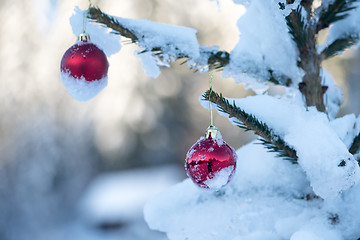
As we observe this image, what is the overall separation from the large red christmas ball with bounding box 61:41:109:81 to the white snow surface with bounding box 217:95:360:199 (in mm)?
392

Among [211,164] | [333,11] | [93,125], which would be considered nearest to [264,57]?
[333,11]

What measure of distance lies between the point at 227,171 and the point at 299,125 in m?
0.24

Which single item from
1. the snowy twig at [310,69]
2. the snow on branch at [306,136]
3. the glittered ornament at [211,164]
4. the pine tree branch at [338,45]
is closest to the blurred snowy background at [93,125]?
the pine tree branch at [338,45]

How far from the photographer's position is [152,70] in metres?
1.16

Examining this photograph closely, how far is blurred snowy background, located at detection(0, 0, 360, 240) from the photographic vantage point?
7.29 meters

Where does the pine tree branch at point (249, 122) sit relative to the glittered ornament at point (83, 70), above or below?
below

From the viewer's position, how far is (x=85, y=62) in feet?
3.18

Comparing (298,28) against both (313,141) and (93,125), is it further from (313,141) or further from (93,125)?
(93,125)

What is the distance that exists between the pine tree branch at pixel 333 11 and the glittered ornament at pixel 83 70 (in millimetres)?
712

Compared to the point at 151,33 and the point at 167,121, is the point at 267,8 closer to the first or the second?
the point at 151,33

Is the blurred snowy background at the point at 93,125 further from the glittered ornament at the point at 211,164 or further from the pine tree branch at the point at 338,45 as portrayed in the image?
the glittered ornament at the point at 211,164

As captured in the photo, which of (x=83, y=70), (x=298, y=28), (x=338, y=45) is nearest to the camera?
(x=83, y=70)

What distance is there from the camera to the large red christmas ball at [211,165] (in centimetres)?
86

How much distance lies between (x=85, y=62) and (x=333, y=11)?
784mm
